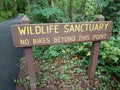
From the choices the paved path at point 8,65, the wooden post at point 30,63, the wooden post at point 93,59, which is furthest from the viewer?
the paved path at point 8,65

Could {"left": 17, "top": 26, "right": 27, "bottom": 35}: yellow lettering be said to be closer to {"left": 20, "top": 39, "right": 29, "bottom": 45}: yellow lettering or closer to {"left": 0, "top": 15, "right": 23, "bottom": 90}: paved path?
{"left": 20, "top": 39, "right": 29, "bottom": 45}: yellow lettering

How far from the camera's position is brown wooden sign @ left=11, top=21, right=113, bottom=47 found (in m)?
3.48

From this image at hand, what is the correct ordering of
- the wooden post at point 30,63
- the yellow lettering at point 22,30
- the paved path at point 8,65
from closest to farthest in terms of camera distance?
the yellow lettering at point 22,30
the wooden post at point 30,63
the paved path at point 8,65

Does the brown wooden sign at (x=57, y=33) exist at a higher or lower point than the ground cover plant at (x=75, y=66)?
higher

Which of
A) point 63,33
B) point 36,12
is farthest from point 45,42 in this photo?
point 36,12

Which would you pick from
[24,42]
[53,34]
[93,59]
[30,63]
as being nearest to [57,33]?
[53,34]

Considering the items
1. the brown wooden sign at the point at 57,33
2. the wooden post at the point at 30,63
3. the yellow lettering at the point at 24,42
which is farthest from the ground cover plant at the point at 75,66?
the yellow lettering at the point at 24,42

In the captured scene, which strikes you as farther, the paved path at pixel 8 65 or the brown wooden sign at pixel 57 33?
the paved path at pixel 8 65

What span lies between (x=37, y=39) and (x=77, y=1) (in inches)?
239

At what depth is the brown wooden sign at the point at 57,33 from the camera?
348cm

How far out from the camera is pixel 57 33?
3.72 m

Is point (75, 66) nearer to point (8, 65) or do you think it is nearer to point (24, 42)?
point (24, 42)

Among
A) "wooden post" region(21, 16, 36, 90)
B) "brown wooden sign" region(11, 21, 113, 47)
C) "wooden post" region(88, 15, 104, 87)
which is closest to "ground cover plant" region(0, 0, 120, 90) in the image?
"wooden post" region(88, 15, 104, 87)

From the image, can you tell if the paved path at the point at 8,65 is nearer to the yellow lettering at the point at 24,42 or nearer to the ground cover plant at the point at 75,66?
the ground cover plant at the point at 75,66
